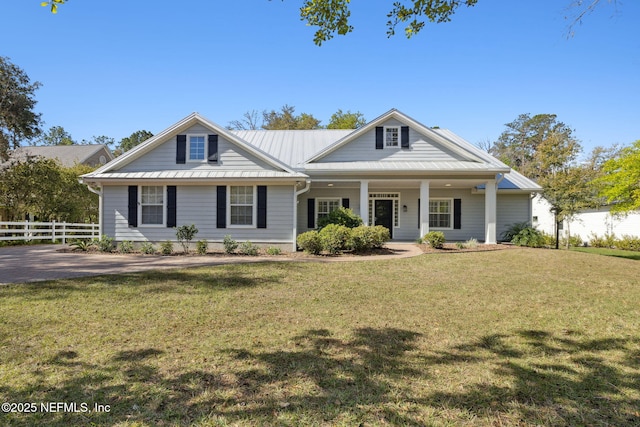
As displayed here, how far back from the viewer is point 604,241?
66.1 ft

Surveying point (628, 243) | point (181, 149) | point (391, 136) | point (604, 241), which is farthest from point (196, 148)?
point (604, 241)

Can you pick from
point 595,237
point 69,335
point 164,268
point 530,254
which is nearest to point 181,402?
point 69,335

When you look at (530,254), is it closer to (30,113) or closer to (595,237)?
(595,237)

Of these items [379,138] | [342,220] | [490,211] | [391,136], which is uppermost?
[391,136]

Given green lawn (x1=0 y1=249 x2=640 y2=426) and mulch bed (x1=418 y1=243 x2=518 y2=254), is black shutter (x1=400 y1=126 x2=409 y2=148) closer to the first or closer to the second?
mulch bed (x1=418 y1=243 x2=518 y2=254)

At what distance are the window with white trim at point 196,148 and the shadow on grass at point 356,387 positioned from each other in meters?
10.7

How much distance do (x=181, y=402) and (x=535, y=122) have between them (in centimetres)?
5793

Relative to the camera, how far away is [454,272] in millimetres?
8422

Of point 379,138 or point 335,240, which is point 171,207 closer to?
point 335,240

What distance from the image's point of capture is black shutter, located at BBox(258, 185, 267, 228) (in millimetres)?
12875

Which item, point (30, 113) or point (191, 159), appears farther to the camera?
point (30, 113)

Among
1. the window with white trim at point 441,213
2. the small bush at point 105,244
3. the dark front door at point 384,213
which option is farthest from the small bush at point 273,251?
the window with white trim at point 441,213

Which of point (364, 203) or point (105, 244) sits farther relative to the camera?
point (364, 203)

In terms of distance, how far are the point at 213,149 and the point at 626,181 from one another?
16.3 meters
